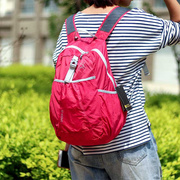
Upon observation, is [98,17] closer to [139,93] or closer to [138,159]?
[139,93]

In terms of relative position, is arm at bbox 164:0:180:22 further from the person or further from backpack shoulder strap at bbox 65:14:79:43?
backpack shoulder strap at bbox 65:14:79:43

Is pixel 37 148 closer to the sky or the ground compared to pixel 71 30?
closer to the ground

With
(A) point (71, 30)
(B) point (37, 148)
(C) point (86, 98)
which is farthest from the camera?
(B) point (37, 148)

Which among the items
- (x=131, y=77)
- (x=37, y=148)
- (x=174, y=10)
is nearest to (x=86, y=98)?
(x=131, y=77)

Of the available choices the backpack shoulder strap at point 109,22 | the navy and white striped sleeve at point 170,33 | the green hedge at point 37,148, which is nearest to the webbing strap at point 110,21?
the backpack shoulder strap at point 109,22

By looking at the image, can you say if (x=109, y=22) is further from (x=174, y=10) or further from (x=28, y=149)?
(x=28, y=149)

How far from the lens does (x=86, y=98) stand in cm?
160

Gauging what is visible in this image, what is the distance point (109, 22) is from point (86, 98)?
0.40m

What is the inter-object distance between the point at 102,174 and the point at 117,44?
662 mm

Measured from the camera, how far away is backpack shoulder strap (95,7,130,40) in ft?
5.70

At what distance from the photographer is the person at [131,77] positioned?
1747 mm

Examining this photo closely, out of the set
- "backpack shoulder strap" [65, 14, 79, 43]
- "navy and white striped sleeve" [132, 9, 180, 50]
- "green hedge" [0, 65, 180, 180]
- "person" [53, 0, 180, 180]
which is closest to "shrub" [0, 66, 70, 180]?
"green hedge" [0, 65, 180, 180]

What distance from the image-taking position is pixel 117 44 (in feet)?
5.74

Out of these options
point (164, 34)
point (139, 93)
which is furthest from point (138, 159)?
point (164, 34)
